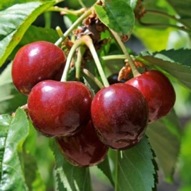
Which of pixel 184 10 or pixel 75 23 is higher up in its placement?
pixel 75 23

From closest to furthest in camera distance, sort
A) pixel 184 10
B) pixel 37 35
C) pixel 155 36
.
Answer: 1. pixel 37 35
2. pixel 184 10
3. pixel 155 36

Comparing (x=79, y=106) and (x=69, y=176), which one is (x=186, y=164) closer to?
(x=69, y=176)

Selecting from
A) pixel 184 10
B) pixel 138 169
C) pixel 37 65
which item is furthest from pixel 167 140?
pixel 37 65

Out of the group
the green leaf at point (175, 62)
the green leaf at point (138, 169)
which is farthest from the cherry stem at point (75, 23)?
the green leaf at point (138, 169)

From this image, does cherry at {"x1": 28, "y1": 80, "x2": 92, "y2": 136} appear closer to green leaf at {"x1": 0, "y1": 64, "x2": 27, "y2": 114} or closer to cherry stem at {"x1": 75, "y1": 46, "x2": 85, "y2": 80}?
cherry stem at {"x1": 75, "y1": 46, "x2": 85, "y2": 80}

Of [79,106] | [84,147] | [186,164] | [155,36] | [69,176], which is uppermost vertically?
[79,106]

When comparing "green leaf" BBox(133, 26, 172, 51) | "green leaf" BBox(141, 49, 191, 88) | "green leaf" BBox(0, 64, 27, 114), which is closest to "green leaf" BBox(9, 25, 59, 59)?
"green leaf" BBox(0, 64, 27, 114)

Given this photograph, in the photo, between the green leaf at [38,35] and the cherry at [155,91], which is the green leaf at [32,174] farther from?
the cherry at [155,91]
